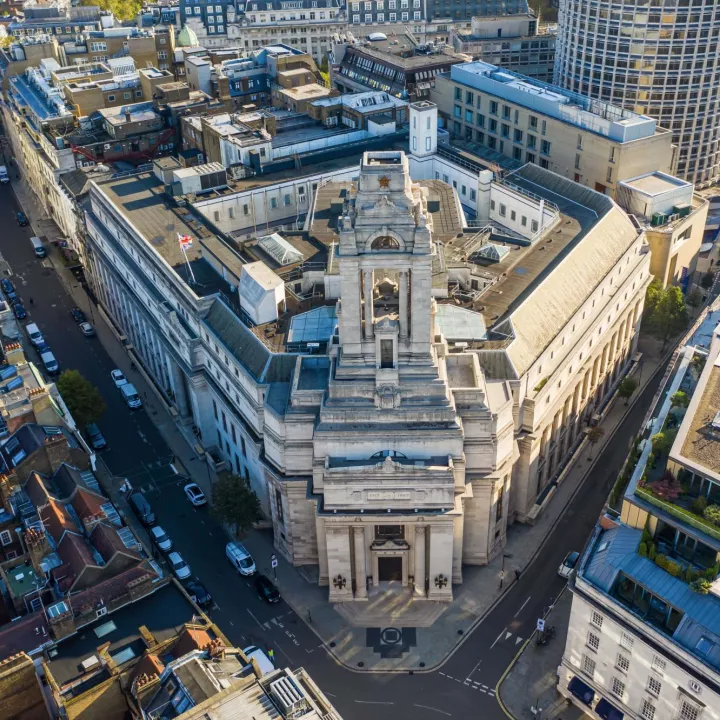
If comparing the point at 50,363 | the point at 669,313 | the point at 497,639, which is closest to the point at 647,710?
the point at 497,639

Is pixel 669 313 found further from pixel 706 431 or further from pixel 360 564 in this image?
pixel 360 564

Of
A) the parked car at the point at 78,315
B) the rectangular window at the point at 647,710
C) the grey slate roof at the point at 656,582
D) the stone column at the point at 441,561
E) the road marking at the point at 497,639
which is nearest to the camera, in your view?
the grey slate roof at the point at 656,582

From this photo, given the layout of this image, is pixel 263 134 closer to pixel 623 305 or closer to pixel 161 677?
pixel 623 305

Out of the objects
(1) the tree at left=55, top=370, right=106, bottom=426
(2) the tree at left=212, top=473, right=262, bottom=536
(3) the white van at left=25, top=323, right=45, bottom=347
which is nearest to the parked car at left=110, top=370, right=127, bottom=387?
(1) the tree at left=55, top=370, right=106, bottom=426

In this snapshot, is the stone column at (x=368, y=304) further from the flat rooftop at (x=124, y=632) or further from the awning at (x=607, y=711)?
the awning at (x=607, y=711)

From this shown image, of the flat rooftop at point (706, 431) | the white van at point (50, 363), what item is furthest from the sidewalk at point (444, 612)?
the flat rooftop at point (706, 431)

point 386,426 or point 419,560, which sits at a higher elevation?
point 386,426
